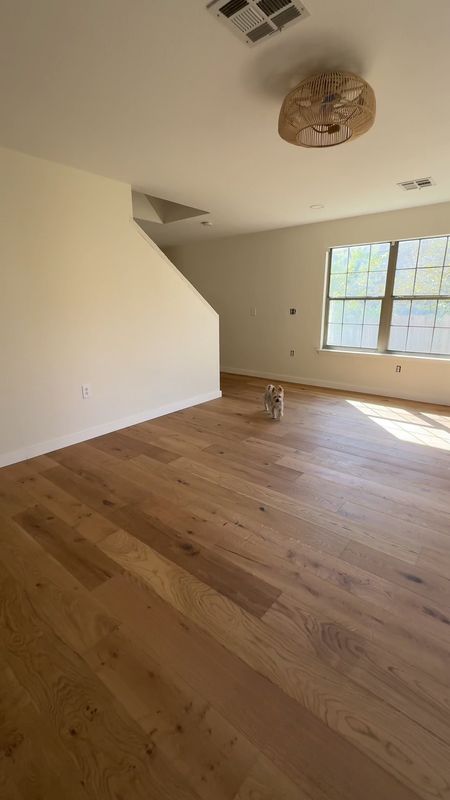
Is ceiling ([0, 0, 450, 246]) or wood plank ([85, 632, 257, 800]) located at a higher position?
ceiling ([0, 0, 450, 246])

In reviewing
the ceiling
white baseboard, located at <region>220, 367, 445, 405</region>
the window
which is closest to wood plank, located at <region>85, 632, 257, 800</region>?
the ceiling

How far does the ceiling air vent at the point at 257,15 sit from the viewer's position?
1.34 m

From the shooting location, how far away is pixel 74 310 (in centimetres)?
303

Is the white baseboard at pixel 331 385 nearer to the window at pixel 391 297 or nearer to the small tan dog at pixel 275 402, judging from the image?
the window at pixel 391 297

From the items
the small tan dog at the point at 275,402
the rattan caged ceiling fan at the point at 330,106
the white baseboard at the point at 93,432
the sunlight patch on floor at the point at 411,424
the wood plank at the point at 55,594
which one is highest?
the rattan caged ceiling fan at the point at 330,106

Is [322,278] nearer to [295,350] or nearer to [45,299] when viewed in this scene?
[295,350]

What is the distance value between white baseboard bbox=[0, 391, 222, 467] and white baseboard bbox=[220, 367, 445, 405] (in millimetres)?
1717

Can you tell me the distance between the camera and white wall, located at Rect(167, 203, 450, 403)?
4.40 m

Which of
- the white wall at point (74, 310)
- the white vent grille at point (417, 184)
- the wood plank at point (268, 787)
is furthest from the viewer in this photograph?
the white vent grille at point (417, 184)

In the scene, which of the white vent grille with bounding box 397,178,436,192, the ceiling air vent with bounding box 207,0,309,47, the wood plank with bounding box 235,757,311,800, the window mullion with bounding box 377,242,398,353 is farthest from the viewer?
the window mullion with bounding box 377,242,398,353

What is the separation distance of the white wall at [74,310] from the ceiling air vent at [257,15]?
74.2 inches

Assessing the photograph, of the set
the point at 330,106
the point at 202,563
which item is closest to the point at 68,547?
the point at 202,563

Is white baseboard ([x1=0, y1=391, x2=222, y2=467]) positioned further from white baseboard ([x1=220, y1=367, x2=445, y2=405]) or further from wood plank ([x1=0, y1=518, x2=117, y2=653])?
white baseboard ([x1=220, y1=367, x2=445, y2=405])

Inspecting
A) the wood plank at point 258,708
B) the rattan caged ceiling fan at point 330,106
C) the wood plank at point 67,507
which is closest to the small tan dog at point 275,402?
the wood plank at point 67,507
